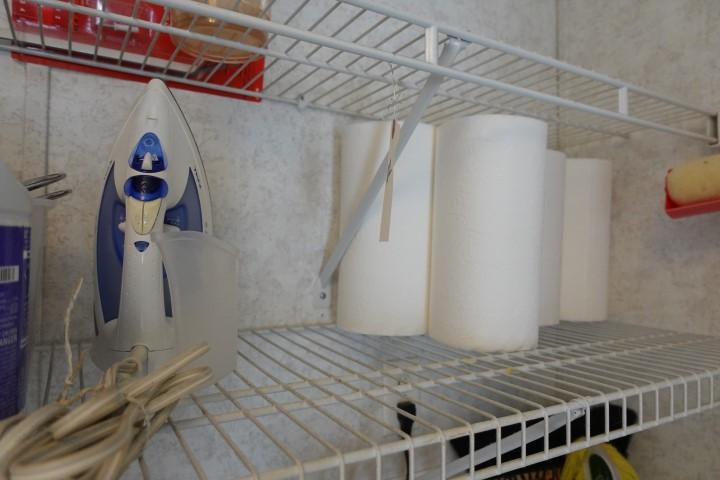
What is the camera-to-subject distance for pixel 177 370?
30 centimetres

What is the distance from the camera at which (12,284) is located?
1.12 feet

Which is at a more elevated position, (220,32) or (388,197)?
(220,32)

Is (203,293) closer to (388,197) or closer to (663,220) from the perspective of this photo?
(388,197)

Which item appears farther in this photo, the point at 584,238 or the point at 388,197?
the point at 584,238

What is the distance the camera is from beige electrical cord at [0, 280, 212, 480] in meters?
0.21

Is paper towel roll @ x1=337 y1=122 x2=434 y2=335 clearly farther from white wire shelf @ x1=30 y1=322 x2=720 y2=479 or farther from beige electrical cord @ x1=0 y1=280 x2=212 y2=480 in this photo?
beige electrical cord @ x1=0 y1=280 x2=212 y2=480

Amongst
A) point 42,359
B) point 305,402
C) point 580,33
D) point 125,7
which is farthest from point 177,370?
point 580,33

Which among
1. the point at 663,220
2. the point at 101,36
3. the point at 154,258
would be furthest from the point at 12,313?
the point at 663,220

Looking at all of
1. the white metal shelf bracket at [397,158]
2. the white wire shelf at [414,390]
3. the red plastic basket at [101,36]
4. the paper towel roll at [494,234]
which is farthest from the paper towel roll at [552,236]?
the red plastic basket at [101,36]

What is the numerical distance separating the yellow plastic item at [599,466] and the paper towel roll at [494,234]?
35 centimetres

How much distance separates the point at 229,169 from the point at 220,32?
0.67 ft

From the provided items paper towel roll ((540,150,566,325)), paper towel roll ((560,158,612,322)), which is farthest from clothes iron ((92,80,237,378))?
paper towel roll ((560,158,612,322))

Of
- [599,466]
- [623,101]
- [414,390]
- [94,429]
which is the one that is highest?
[623,101]

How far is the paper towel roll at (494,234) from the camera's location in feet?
2.03
